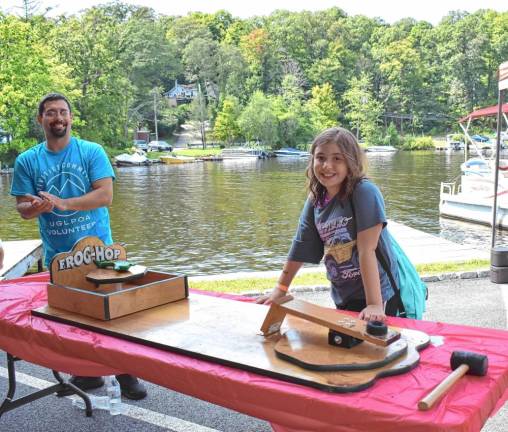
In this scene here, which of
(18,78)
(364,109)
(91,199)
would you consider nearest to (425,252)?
(91,199)

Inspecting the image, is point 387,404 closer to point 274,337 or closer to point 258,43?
point 274,337

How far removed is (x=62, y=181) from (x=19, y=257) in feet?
15.0

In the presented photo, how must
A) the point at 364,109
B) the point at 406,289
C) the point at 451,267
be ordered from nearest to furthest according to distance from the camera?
the point at 406,289, the point at 451,267, the point at 364,109

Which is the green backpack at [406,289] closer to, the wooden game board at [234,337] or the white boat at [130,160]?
the wooden game board at [234,337]

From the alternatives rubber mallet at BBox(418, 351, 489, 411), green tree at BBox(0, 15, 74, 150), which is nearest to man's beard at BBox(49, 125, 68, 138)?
rubber mallet at BBox(418, 351, 489, 411)

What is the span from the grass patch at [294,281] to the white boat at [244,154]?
50538 mm

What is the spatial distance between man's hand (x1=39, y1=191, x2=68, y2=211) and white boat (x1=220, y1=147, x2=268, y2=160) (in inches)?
2166

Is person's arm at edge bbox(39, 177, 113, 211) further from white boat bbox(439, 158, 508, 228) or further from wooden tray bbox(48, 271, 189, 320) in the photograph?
white boat bbox(439, 158, 508, 228)

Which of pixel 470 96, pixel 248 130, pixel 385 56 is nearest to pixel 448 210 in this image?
pixel 248 130

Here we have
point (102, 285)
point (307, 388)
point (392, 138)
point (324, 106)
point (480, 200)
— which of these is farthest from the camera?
point (324, 106)

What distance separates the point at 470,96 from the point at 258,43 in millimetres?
34335

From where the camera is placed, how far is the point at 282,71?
302 ft

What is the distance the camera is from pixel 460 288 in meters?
6.87

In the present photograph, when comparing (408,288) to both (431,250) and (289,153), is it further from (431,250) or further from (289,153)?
(289,153)
